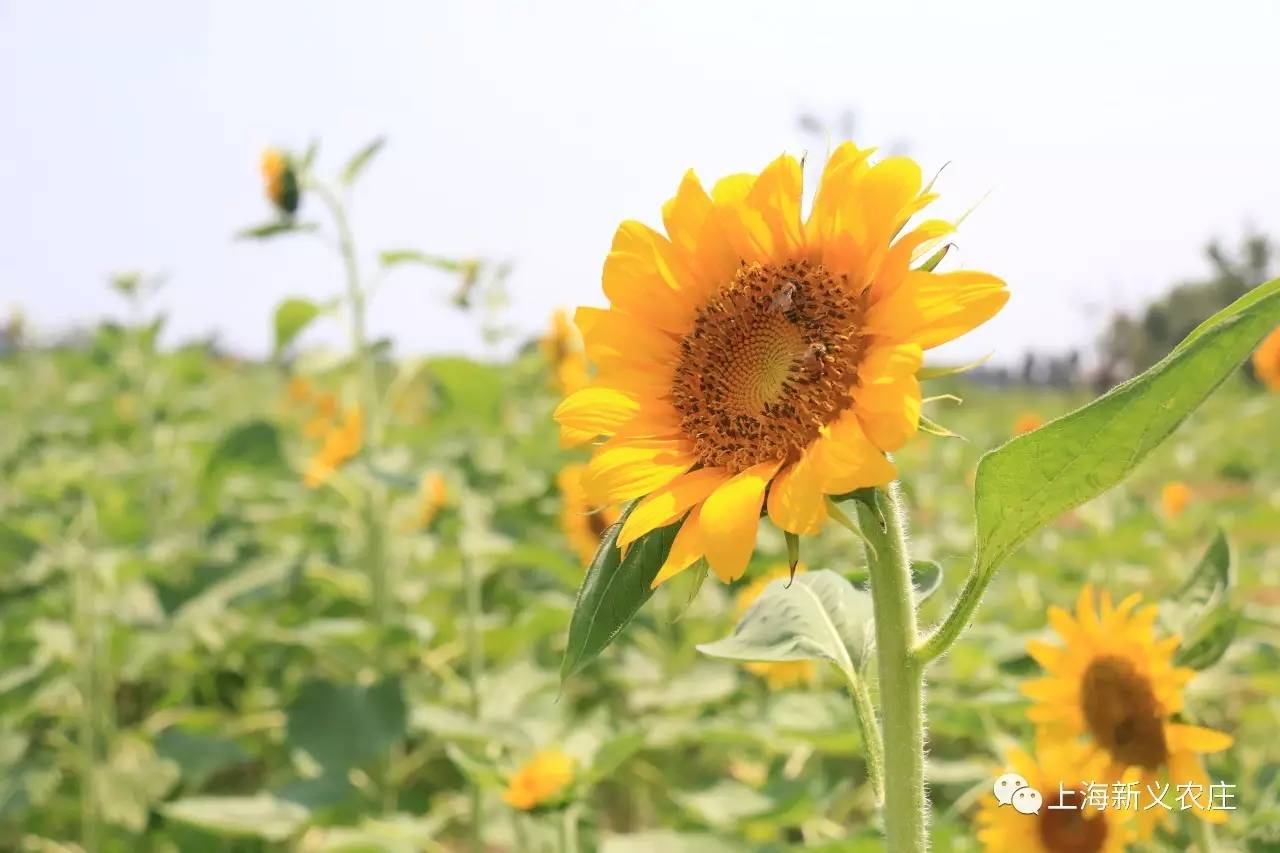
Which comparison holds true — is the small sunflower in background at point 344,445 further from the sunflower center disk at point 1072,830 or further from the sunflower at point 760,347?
the sunflower at point 760,347

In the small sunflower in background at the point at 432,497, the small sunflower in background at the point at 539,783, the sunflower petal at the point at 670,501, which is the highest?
the small sunflower in background at the point at 432,497

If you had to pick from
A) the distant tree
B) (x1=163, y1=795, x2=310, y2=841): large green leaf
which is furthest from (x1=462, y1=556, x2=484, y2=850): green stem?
the distant tree

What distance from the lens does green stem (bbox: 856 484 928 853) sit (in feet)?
2.47

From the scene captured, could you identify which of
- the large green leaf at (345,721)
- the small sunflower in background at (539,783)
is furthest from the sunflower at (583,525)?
the small sunflower in background at (539,783)

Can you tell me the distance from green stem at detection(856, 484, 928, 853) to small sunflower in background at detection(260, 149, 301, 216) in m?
2.12

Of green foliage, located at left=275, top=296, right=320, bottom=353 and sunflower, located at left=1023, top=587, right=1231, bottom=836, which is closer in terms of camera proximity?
sunflower, located at left=1023, top=587, right=1231, bottom=836

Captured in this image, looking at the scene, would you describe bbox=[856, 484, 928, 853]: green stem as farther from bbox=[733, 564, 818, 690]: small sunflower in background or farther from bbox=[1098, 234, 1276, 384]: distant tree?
bbox=[1098, 234, 1276, 384]: distant tree

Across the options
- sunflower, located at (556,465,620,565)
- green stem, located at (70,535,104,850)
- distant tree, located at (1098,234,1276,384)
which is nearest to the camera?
green stem, located at (70,535,104,850)

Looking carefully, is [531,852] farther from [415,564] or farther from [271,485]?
[271,485]

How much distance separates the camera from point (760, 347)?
0.89m

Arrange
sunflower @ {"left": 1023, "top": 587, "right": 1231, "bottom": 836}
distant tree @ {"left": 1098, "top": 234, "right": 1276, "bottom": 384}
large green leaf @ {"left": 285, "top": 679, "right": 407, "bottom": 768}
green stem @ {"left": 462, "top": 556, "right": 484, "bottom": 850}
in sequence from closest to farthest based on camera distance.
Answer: sunflower @ {"left": 1023, "top": 587, "right": 1231, "bottom": 836} < green stem @ {"left": 462, "top": 556, "right": 484, "bottom": 850} < large green leaf @ {"left": 285, "top": 679, "right": 407, "bottom": 768} < distant tree @ {"left": 1098, "top": 234, "right": 1276, "bottom": 384}

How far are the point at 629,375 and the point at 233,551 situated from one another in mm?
2420

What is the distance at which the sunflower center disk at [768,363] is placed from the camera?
2.66 ft

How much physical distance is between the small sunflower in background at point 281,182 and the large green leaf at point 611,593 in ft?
6.61
